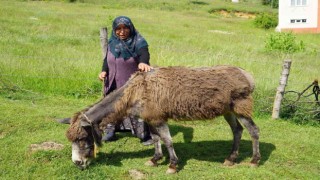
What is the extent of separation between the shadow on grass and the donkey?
0.58 meters

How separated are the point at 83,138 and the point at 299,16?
32.9 metres

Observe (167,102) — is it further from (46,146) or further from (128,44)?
(46,146)

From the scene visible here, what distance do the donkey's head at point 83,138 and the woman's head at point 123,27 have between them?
144 centimetres

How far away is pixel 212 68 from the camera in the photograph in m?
5.93

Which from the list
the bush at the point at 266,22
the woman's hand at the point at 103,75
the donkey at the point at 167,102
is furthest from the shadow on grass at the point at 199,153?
the bush at the point at 266,22

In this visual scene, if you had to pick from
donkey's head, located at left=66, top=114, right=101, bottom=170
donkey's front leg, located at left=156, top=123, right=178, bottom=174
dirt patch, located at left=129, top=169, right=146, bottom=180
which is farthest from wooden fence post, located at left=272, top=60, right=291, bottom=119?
donkey's head, located at left=66, top=114, right=101, bottom=170

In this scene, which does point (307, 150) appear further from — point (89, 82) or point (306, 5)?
point (306, 5)

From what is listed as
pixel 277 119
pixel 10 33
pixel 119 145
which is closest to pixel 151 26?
pixel 10 33

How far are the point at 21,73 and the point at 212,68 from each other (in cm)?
637

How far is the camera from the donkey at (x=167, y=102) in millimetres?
5484

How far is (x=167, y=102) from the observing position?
18.4ft

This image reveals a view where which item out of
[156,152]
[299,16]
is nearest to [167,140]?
[156,152]

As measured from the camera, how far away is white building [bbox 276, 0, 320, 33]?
34.5 meters

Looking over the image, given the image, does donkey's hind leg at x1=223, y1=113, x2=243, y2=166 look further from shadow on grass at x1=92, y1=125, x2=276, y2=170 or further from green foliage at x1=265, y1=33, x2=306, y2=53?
green foliage at x1=265, y1=33, x2=306, y2=53
